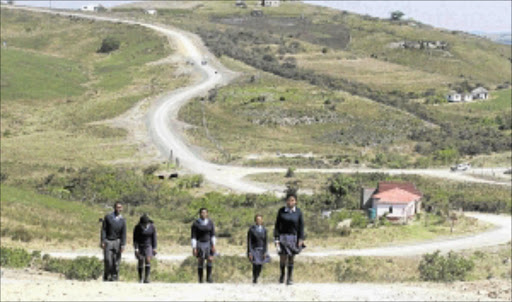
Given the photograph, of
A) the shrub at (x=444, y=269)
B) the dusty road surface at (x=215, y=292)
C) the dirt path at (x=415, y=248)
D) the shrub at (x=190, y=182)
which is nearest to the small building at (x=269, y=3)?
the shrub at (x=190, y=182)

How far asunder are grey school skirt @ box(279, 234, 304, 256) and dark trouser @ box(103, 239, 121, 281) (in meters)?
3.98

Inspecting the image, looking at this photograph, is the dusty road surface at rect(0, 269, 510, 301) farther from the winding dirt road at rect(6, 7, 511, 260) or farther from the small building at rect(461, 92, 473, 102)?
the small building at rect(461, 92, 473, 102)

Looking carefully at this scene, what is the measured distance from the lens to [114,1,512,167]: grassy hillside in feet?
238

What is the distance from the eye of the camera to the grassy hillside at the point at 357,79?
7244cm

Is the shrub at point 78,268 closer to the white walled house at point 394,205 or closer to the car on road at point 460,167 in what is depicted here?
the white walled house at point 394,205

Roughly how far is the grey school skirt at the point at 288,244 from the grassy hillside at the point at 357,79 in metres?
44.5

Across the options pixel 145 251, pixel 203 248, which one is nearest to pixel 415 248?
pixel 203 248

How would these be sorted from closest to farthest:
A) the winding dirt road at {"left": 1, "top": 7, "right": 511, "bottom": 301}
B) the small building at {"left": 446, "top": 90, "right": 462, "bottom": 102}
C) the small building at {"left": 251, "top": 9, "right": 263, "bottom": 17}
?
the winding dirt road at {"left": 1, "top": 7, "right": 511, "bottom": 301} < the small building at {"left": 446, "top": 90, "right": 462, "bottom": 102} < the small building at {"left": 251, "top": 9, "right": 263, "bottom": 17}

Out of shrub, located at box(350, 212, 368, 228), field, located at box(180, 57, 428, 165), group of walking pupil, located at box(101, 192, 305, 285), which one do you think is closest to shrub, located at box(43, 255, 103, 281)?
group of walking pupil, located at box(101, 192, 305, 285)

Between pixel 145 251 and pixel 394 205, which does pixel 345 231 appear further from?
pixel 145 251

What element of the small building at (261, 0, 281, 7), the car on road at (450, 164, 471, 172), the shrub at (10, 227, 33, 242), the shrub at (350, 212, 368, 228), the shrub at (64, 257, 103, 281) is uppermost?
the small building at (261, 0, 281, 7)

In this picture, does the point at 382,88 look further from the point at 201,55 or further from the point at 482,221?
the point at 482,221

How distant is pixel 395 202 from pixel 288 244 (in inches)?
959

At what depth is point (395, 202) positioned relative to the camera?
40.0 metres
